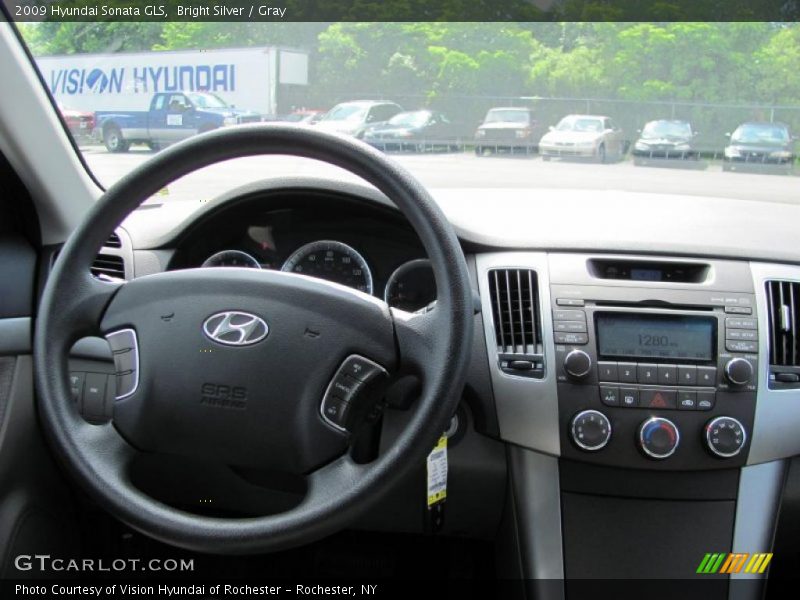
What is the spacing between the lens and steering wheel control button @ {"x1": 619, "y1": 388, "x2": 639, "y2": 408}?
1899 millimetres

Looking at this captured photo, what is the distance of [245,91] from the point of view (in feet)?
6.73

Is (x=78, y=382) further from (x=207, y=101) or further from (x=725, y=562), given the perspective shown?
(x=725, y=562)

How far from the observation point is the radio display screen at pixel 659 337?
192 cm

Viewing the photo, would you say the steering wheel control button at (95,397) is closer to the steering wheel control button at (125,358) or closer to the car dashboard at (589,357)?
the car dashboard at (589,357)

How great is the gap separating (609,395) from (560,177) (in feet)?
2.45

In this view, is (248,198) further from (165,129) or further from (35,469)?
(35,469)

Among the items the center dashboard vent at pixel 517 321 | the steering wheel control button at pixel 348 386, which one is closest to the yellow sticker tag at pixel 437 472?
the center dashboard vent at pixel 517 321

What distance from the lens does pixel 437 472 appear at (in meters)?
1.86

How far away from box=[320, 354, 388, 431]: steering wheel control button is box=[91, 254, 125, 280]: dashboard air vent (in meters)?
0.92

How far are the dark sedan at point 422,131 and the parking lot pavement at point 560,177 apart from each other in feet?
0.10

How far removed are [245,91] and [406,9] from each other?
0.48 meters

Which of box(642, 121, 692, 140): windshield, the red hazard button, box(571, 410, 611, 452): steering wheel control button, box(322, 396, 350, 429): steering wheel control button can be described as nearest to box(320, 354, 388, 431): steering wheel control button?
box(322, 396, 350, 429): steering wheel control button

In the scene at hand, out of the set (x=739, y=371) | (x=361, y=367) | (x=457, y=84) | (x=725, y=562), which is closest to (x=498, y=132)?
(x=457, y=84)

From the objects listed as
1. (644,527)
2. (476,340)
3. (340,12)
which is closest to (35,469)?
(476,340)
